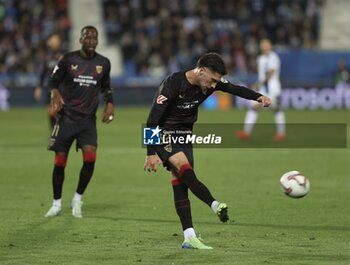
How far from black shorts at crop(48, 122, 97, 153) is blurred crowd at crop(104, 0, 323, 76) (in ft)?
78.5

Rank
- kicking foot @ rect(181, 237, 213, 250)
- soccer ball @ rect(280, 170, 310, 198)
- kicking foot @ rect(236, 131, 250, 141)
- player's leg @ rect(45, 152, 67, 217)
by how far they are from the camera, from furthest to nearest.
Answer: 1. kicking foot @ rect(236, 131, 250, 141)
2. player's leg @ rect(45, 152, 67, 217)
3. soccer ball @ rect(280, 170, 310, 198)
4. kicking foot @ rect(181, 237, 213, 250)

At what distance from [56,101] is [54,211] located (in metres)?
1.41

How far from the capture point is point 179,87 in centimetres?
973

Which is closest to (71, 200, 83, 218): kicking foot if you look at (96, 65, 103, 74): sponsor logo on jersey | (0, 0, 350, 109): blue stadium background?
(96, 65, 103, 74): sponsor logo on jersey

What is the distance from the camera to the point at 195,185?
9711mm

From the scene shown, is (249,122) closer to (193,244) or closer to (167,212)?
(167,212)

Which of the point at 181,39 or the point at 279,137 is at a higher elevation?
the point at 181,39

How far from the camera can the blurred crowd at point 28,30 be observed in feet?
121

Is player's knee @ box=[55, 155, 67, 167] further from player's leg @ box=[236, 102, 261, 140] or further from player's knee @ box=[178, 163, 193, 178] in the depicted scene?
player's leg @ box=[236, 102, 261, 140]

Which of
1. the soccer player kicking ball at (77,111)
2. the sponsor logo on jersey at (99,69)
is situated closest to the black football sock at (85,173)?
the soccer player kicking ball at (77,111)

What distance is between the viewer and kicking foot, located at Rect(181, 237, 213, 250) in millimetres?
9633

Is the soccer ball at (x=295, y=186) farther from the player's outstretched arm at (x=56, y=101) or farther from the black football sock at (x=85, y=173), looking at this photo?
the player's outstretched arm at (x=56, y=101)

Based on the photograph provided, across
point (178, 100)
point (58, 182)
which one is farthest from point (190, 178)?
point (58, 182)

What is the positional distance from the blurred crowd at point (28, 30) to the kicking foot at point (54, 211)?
24.6 meters
